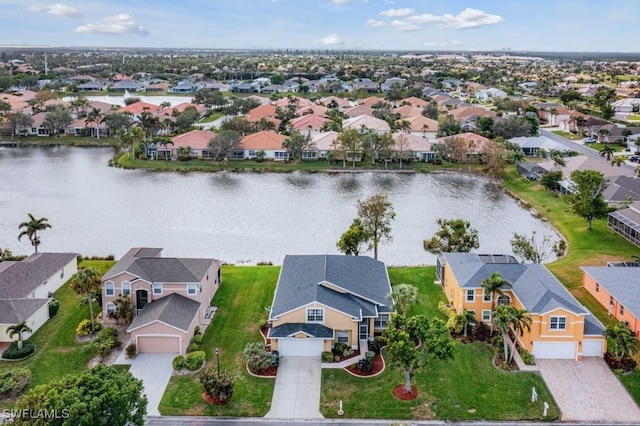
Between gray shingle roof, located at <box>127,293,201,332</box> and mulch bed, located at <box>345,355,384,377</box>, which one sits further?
gray shingle roof, located at <box>127,293,201,332</box>

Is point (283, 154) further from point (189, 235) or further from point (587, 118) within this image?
point (587, 118)

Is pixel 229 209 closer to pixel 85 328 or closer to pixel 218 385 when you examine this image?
pixel 85 328

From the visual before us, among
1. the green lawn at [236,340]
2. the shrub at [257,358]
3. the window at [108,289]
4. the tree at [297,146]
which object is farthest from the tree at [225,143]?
the shrub at [257,358]

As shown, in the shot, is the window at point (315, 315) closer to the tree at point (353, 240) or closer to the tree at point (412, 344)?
the tree at point (412, 344)

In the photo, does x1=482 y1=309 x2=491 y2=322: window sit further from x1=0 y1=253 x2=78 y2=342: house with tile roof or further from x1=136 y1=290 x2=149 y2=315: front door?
x1=0 y1=253 x2=78 y2=342: house with tile roof

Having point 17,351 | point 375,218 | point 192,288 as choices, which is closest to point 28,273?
point 17,351

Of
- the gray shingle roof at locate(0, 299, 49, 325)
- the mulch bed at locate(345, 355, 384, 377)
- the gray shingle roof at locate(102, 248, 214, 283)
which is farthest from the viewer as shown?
the gray shingle roof at locate(102, 248, 214, 283)

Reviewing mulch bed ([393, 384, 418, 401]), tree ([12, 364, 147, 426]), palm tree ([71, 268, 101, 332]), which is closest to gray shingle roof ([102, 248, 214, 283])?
palm tree ([71, 268, 101, 332])
